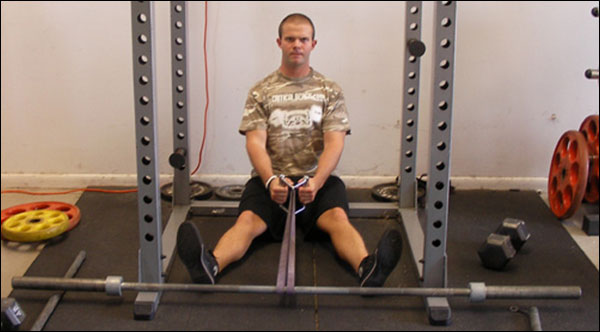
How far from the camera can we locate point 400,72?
113 inches

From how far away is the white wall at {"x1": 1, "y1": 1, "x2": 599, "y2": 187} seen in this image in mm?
2787

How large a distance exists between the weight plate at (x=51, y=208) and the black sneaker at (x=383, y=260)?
1289mm

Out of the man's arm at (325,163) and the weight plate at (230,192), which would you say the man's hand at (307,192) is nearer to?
the man's arm at (325,163)

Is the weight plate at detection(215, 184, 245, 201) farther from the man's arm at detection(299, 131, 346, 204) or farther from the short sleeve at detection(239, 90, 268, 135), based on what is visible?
the man's arm at detection(299, 131, 346, 204)

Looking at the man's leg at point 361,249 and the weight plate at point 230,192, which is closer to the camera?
the man's leg at point 361,249

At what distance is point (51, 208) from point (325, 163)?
123 centimetres

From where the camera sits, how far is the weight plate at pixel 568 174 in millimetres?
2441

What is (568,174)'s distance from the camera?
2.56 meters

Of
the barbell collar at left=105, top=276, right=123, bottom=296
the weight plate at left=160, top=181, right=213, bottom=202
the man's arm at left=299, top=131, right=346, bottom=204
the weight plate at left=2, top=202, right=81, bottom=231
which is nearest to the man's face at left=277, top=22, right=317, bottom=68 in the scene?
the man's arm at left=299, top=131, right=346, bottom=204

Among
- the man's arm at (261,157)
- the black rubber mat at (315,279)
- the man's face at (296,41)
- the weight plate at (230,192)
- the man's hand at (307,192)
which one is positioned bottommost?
the black rubber mat at (315,279)

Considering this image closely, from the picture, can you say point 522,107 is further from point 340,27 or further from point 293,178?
point 293,178

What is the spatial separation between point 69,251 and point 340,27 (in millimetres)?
1533

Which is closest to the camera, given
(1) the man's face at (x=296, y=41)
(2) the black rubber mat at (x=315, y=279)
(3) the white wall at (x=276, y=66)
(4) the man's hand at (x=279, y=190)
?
(2) the black rubber mat at (x=315, y=279)

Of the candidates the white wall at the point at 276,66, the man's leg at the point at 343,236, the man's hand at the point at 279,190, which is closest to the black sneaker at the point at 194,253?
the man's hand at the point at 279,190
